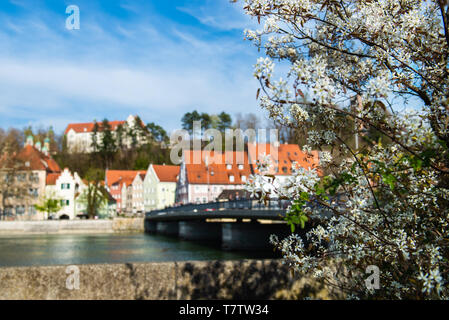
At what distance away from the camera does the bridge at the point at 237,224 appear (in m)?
28.7

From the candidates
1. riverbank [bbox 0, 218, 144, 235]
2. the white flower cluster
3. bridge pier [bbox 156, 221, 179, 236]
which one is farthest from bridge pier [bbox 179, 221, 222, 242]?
the white flower cluster

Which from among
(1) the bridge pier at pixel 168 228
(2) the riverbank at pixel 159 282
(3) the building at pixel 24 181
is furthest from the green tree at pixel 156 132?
(2) the riverbank at pixel 159 282

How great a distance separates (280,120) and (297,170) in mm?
640

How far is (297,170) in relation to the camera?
3.42 m

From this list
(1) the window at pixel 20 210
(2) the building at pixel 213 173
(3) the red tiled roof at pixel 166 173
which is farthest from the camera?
(3) the red tiled roof at pixel 166 173

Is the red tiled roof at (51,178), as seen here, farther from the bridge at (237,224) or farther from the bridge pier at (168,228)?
the bridge at (237,224)

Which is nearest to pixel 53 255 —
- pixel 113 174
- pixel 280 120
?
pixel 280 120

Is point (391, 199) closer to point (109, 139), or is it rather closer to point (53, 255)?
point (53, 255)

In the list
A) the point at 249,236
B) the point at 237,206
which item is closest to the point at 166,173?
the point at 249,236

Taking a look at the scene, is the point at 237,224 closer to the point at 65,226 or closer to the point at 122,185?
the point at 65,226

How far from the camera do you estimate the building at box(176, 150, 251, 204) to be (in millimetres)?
79438

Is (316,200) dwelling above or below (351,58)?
below

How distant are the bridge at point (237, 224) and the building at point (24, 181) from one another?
28.2m

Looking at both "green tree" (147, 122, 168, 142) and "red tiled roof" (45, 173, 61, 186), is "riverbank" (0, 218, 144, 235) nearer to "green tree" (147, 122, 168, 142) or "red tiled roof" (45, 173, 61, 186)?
"red tiled roof" (45, 173, 61, 186)
